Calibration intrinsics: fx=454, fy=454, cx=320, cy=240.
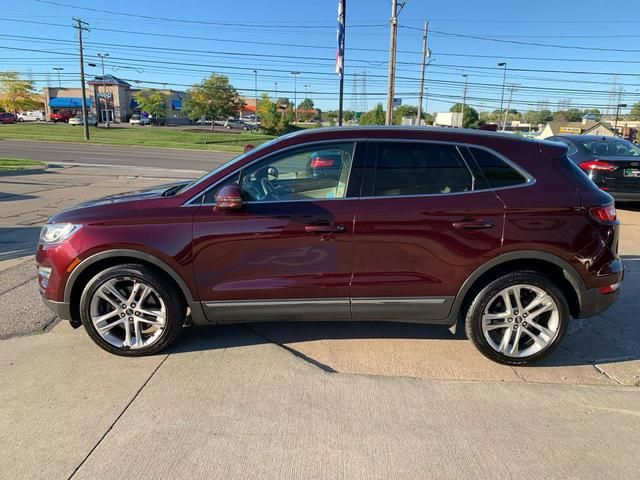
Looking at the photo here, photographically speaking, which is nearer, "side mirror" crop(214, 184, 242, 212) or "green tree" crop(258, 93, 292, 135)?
"side mirror" crop(214, 184, 242, 212)

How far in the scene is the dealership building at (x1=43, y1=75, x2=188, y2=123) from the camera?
82875mm

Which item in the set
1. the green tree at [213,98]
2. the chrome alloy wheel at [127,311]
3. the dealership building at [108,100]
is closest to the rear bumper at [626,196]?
the chrome alloy wheel at [127,311]

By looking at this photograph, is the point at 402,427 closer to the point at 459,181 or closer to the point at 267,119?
the point at 459,181

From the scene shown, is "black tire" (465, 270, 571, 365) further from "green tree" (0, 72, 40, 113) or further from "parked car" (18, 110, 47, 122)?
"parked car" (18, 110, 47, 122)

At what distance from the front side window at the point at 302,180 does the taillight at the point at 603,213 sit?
1.80m

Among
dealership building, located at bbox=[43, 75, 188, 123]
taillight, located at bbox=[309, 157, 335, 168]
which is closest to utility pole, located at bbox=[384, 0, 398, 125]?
taillight, located at bbox=[309, 157, 335, 168]

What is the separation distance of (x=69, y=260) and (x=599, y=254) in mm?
3879

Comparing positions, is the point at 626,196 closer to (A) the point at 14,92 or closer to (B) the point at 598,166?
(B) the point at 598,166

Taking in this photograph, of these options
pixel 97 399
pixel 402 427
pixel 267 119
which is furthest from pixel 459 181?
pixel 267 119

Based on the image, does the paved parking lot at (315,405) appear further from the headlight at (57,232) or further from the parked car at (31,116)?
the parked car at (31,116)

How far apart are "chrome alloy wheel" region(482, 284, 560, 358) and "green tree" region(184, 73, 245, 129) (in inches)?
2593

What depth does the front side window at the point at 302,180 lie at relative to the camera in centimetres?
338

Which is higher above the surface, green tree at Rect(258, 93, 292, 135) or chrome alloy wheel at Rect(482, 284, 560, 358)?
green tree at Rect(258, 93, 292, 135)

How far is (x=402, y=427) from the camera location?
2697mm
